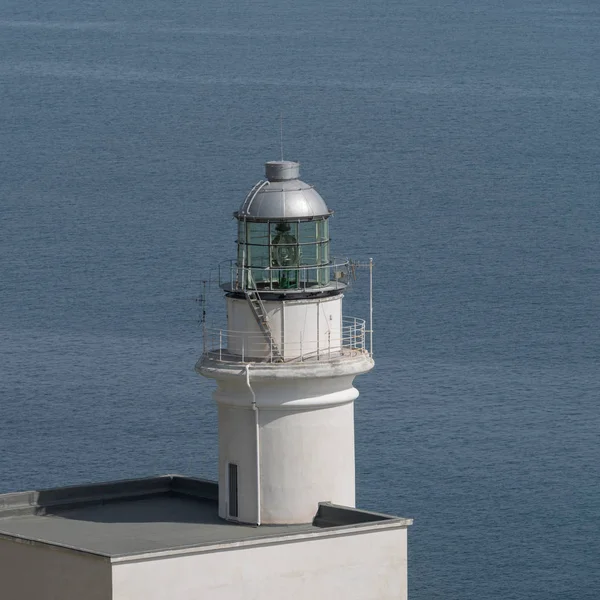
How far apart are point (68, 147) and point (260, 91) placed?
45.0 feet

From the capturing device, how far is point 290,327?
23.2 metres

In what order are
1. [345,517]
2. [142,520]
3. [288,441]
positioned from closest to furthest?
[345,517], [288,441], [142,520]

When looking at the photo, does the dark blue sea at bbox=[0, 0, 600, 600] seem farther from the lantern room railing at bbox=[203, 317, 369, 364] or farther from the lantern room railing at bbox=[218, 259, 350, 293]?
the lantern room railing at bbox=[218, 259, 350, 293]

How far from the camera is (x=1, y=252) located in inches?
3730

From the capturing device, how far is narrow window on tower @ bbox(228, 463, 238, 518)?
23.7 metres

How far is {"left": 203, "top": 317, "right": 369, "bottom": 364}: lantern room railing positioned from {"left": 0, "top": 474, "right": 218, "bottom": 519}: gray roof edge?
2.70 m

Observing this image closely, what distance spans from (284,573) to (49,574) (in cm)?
256

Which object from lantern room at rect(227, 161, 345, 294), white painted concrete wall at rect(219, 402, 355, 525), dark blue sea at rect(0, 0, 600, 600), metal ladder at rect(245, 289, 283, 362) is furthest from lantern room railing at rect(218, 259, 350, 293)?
dark blue sea at rect(0, 0, 600, 600)

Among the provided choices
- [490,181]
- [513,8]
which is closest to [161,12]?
[513,8]

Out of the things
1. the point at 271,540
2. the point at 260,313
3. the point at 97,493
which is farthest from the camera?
the point at 97,493

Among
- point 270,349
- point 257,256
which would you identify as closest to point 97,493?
point 270,349

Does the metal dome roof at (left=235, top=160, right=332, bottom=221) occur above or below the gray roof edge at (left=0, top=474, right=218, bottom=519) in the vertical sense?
above

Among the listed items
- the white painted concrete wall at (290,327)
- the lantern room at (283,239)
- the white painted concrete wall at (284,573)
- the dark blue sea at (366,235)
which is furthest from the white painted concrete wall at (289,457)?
the dark blue sea at (366,235)

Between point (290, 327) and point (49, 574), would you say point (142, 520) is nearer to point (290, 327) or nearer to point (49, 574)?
point (49, 574)
